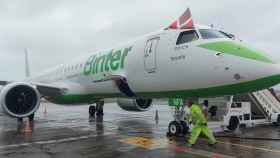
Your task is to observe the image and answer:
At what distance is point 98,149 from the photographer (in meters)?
9.45

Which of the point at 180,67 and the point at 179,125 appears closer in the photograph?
the point at 180,67

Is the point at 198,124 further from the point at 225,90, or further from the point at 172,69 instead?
the point at 172,69

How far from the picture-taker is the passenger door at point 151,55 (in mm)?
11445

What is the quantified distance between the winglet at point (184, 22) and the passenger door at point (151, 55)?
77 cm

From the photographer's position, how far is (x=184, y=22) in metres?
11.2

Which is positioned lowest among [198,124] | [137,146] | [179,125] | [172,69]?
[137,146]

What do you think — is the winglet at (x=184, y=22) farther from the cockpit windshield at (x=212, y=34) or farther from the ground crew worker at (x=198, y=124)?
the ground crew worker at (x=198, y=124)

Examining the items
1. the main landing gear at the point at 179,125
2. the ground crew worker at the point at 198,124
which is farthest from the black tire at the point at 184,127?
the ground crew worker at the point at 198,124

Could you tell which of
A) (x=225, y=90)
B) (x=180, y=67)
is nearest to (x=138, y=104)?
(x=180, y=67)

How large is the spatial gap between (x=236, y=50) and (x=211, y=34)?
126cm

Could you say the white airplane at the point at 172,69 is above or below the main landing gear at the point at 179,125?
above

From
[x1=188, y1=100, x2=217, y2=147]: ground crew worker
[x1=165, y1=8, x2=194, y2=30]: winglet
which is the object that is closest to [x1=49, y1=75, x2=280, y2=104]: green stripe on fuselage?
[x1=188, y1=100, x2=217, y2=147]: ground crew worker

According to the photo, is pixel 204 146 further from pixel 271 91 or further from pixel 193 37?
pixel 271 91

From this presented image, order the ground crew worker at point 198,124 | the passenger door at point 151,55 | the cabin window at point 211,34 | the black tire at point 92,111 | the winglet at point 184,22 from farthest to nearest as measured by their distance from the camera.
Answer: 1. the black tire at point 92,111
2. the passenger door at point 151,55
3. the winglet at point 184,22
4. the cabin window at point 211,34
5. the ground crew worker at point 198,124
